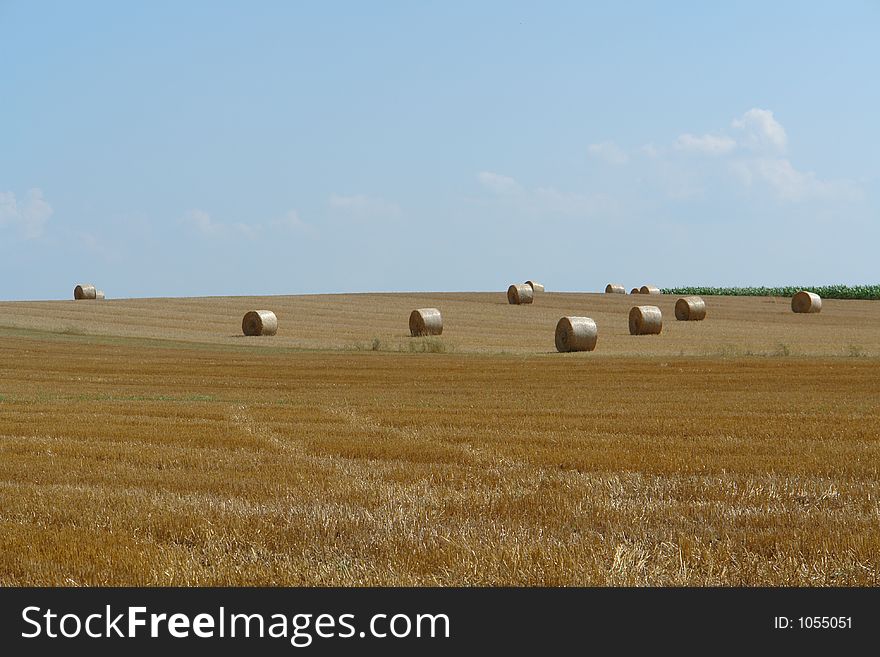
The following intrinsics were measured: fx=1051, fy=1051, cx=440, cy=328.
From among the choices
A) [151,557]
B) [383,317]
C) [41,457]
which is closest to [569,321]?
[383,317]

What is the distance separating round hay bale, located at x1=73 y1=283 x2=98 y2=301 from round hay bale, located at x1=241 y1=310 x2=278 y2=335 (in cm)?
2674

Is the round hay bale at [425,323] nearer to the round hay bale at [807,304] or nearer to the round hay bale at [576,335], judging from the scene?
the round hay bale at [576,335]

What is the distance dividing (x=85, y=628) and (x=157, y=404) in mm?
13121

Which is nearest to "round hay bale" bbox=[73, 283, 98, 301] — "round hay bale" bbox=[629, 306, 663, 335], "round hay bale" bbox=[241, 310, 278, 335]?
"round hay bale" bbox=[241, 310, 278, 335]

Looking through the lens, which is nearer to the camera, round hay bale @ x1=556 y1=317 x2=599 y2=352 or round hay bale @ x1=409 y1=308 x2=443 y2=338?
round hay bale @ x1=556 y1=317 x2=599 y2=352

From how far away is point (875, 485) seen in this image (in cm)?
948

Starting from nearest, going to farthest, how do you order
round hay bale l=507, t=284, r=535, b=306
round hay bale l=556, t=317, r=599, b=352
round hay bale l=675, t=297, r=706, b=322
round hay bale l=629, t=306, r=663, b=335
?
round hay bale l=556, t=317, r=599, b=352
round hay bale l=629, t=306, r=663, b=335
round hay bale l=675, t=297, r=706, b=322
round hay bale l=507, t=284, r=535, b=306

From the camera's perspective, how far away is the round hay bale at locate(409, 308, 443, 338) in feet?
143

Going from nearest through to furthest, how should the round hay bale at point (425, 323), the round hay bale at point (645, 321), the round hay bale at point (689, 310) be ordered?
the round hay bale at point (425, 323) → the round hay bale at point (645, 321) → the round hay bale at point (689, 310)

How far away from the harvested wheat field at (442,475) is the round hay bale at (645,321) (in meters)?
17.9

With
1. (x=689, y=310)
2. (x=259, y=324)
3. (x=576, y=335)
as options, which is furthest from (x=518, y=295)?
(x=576, y=335)

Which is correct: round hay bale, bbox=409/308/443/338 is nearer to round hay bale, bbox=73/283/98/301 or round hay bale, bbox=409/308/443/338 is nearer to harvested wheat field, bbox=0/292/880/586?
harvested wheat field, bbox=0/292/880/586

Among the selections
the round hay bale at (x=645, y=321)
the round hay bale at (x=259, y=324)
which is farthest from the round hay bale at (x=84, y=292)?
the round hay bale at (x=645, y=321)

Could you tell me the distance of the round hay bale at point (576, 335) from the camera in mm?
35625
